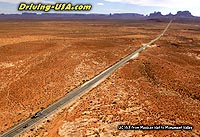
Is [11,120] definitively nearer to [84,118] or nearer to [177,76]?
[84,118]

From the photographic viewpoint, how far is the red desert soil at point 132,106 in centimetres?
2872

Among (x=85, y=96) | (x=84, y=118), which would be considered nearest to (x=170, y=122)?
(x=84, y=118)

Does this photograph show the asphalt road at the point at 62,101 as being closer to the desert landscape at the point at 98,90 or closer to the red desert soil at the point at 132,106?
the desert landscape at the point at 98,90

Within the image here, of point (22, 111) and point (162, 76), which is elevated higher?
point (162, 76)

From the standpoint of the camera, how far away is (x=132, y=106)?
33625 mm

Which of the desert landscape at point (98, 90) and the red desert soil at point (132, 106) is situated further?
the desert landscape at point (98, 90)

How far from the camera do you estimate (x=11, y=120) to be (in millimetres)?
34219

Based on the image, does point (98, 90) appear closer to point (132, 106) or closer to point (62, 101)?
point (62, 101)

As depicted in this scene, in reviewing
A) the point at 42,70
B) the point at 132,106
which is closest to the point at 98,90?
the point at 132,106

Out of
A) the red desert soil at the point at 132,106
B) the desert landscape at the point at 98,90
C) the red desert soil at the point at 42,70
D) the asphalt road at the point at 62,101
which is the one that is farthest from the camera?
the red desert soil at the point at 42,70

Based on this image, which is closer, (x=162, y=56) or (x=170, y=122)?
(x=170, y=122)

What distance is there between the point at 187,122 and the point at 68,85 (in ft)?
70.2

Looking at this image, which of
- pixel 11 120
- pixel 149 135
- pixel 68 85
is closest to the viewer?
pixel 149 135

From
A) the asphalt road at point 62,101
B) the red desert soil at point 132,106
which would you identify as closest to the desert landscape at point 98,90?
the red desert soil at point 132,106
